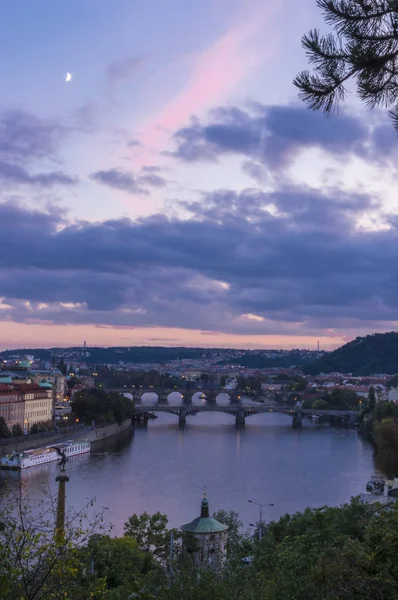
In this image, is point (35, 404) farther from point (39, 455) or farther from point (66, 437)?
point (39, 455)

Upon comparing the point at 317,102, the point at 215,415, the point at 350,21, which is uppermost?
the point at 350,21

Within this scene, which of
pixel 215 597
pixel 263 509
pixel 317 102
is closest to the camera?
pixel 317 102

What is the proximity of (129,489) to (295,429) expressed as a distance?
14.0 metres

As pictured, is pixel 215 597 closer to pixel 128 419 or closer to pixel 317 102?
pixel 317 102

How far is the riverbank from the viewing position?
54.7ft

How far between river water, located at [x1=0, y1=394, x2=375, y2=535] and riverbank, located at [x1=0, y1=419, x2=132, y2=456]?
564 mm

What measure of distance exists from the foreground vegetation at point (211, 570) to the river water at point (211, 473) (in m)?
2.79

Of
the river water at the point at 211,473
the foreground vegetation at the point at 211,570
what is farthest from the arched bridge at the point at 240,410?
the foreground vegetation at the point at 211,570

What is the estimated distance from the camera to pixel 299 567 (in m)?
4.79

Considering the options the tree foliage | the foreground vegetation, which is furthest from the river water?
the foreground vegetation

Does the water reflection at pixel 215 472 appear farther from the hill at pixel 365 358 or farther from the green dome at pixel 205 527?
the hill at pixel 365 358

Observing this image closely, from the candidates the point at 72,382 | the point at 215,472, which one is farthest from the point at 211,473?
the point at 72,382

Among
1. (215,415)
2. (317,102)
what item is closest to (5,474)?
(317,102)

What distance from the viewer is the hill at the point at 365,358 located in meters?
68.8
